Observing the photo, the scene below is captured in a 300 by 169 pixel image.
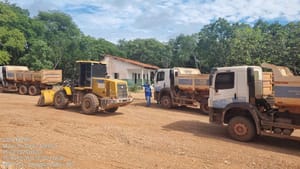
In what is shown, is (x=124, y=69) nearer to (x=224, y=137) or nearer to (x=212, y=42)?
(x=212, y=42)

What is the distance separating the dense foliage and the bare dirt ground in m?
17.3

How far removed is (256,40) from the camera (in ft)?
86.1

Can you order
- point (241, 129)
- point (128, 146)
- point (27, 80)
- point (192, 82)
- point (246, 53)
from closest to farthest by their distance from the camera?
point (128, 146)
point (241, 129)
point (192, 82)
point (27, 80)
point (246, 53)

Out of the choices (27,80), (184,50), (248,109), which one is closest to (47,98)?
(27,80)

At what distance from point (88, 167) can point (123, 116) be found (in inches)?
243

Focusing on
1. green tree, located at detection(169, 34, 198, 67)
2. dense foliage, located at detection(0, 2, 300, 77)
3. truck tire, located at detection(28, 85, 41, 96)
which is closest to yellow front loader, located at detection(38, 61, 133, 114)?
truck tire, located at detection(28, 85, 41, 96)

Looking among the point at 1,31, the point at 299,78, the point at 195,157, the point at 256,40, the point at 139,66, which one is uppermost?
the point at 1,31

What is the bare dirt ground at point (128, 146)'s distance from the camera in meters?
5.35

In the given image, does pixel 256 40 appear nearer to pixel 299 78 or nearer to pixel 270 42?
pixel 270 42

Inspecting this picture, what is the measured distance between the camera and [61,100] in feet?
40.1

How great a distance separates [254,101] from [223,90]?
106 cm

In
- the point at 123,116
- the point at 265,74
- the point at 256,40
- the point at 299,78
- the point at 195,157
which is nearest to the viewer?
the point at 195,157

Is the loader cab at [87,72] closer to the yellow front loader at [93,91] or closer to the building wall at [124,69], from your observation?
the yellow front loader at [93,91]

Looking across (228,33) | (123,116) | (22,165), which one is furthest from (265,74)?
(228,33)
